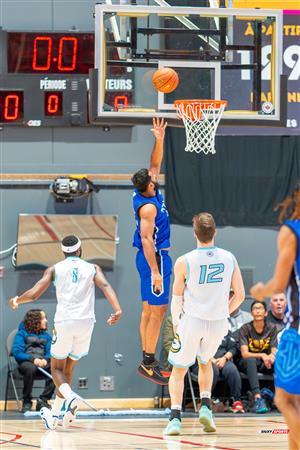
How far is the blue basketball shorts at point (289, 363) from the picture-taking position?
584cm

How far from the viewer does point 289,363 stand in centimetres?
586

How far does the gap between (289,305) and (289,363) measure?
35 cm

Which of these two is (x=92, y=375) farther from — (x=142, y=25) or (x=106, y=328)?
(x=142, y=25)

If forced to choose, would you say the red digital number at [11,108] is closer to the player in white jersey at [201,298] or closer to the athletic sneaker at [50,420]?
the athletic sneaker at [50,420]

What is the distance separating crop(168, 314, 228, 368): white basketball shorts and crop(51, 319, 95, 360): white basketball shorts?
1.48 metres

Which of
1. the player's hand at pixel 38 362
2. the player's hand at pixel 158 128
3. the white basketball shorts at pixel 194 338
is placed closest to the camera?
the white basketball shorts at pixel 194 338

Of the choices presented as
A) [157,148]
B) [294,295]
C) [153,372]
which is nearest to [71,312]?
[153,372]

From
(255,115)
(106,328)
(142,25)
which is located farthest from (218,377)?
(142,25)

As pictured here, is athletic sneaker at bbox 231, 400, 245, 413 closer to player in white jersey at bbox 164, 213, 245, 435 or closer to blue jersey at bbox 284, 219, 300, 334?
player in white jersey at bbox 164, 213, 245, 435

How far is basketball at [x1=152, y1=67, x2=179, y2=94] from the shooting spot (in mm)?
11945

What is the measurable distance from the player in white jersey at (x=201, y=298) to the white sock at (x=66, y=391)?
1.26m

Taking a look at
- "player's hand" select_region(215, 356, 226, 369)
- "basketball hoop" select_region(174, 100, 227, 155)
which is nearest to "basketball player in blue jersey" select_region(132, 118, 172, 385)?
"basketball hoop" select_region(174, 100, 227, 155)

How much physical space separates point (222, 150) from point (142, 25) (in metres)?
4.64

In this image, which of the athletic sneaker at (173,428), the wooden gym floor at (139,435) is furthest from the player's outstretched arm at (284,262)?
the athletic sneaker at (173,428)
